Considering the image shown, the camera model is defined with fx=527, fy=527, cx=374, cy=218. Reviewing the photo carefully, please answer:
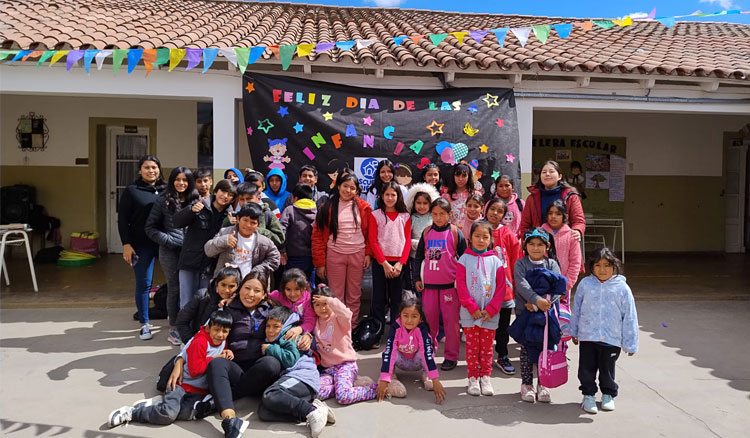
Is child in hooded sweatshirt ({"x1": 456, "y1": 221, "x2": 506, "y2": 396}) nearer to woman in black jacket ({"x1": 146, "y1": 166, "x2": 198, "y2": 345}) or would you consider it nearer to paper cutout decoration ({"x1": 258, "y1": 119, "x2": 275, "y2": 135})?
woman in black jacket ({"x1": 146, "y1": 166, "x2": 198, "y2": 345})

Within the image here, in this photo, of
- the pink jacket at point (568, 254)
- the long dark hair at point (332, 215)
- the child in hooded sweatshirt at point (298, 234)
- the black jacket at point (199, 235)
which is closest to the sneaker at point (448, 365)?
the pink jacket at point (568, 254)

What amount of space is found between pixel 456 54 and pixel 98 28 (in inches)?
172

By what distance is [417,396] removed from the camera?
12.0 feet

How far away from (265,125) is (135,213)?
1.87m

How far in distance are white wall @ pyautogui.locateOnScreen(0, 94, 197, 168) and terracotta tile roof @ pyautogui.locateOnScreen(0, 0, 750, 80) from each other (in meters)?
1.55

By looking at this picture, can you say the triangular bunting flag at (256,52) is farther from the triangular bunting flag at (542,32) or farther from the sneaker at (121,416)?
the sneaker at (121,416)

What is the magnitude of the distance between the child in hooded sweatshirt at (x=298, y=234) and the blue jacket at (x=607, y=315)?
95.5 inches

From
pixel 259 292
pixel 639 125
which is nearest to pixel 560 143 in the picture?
pixel 639 125

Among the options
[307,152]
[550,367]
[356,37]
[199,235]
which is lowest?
[550,367]

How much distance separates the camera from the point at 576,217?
14.3 ft

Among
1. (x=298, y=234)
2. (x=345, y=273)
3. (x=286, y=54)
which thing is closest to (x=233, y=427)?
(x=345, y=273)

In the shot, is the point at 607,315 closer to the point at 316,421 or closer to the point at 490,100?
the point at 316,421

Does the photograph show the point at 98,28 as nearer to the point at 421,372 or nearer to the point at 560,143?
the point at 421,372

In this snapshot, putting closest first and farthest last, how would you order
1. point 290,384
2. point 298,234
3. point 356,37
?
point 290,384 < point 298,234 < point 356,37
